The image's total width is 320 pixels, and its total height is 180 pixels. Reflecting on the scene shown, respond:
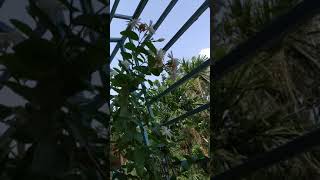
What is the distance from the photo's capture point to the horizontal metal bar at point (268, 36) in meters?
0.64

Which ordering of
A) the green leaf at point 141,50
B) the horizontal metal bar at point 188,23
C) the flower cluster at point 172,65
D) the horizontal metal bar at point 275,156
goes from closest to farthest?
the horizontal metal bar at point 275,156, the horizontal metal bar at point 188,23, the green leaf at point 141,50, the flower cluster at point 172,65

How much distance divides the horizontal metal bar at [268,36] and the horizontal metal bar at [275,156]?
17 centimetres

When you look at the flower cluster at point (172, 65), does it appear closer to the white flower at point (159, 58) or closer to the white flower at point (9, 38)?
the white flower at point (159, 58)

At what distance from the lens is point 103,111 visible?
1.15m

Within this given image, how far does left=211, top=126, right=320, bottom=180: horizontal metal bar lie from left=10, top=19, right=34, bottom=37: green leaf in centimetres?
59

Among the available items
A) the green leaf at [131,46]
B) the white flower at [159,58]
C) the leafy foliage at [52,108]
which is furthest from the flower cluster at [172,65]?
the leafy foliage at [52,108]

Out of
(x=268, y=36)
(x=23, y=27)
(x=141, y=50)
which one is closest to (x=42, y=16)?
(x=23, y=27)

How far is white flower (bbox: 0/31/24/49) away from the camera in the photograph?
3.59ft

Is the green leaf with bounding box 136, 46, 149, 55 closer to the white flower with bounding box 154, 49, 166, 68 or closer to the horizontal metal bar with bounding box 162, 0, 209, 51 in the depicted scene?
the white flower with bounding box 154, 49, 166, 68

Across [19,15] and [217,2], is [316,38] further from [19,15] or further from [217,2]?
[19,15]

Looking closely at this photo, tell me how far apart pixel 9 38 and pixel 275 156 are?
2.40ft

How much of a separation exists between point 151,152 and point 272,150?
1.43 metres

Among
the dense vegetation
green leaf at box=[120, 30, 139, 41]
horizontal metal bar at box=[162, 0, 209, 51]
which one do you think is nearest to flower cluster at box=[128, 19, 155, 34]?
green leaf at box=[120, 30, 139, 41]

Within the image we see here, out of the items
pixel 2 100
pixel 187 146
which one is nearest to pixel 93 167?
pixel 2 100
